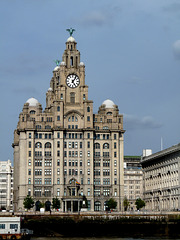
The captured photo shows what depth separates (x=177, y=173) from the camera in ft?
655

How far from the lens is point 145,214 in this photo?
177500 mm

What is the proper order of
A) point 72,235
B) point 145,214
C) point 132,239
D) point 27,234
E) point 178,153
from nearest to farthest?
1. point 27,234
2. point 132,239
3. point 72,235
4. point 145,214
5. point 178,153

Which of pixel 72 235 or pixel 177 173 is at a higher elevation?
pixel 177 173

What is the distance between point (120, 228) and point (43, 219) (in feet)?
68.2

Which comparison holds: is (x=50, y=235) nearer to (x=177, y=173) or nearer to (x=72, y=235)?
(x=72, y=235)

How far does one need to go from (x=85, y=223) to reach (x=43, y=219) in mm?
11541

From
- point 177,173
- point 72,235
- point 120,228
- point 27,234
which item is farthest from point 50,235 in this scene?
point 177,173

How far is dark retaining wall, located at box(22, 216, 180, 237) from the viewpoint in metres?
157

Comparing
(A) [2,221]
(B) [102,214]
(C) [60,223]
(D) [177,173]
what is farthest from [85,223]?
(D) [177,173]

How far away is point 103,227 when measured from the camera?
159m

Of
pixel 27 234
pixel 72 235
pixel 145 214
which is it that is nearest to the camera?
pixel 27 234

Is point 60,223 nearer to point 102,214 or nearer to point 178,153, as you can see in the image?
point 102,214

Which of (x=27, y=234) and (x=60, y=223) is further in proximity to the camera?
(x=60, y=223)

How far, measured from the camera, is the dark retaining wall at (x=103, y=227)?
157 meters
